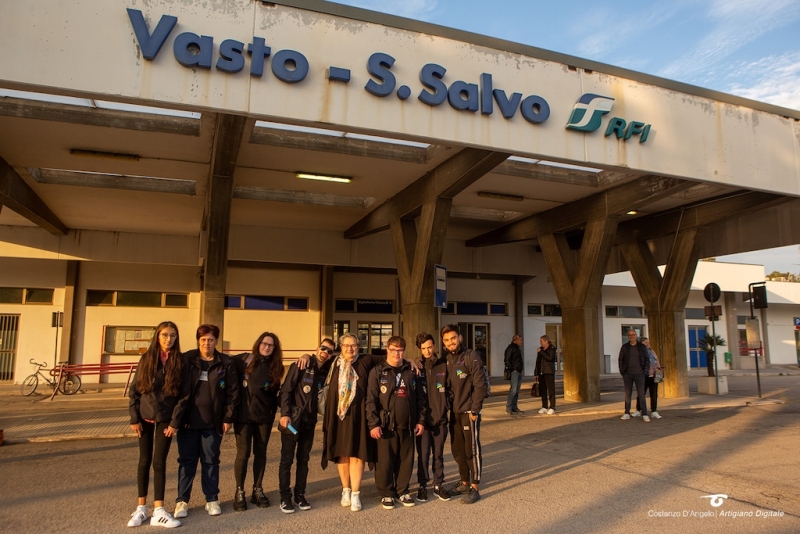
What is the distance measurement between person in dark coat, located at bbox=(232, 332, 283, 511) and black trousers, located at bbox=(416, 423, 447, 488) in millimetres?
1515

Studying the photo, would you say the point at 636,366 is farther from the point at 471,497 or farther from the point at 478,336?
the point at 478,336

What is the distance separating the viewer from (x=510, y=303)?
2528cm

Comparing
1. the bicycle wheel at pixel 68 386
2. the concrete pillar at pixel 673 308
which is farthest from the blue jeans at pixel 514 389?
the bicycle wheel at pixel 68 386

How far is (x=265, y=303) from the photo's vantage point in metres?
21.4

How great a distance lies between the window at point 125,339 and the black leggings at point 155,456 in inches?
631

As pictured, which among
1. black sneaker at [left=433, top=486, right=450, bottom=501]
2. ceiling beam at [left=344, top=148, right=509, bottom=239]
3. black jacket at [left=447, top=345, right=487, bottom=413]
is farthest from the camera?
ceiling beam at [left=344, top=148, right=509, bottom=239]

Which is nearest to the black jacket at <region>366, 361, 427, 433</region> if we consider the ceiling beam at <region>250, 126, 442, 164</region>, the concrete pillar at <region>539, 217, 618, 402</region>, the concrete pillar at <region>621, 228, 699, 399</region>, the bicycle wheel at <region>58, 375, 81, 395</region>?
the ceiling beam at <region>250, 126, 442, 164</region>

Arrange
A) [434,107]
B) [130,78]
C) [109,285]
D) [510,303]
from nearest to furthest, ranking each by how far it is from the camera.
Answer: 1. [130,78]
2. [434,107]
3. [109,285]
4. [510,303]

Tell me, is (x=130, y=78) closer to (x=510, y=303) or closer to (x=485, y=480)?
(x=485, y=480)

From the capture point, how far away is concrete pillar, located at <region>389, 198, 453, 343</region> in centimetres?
1242

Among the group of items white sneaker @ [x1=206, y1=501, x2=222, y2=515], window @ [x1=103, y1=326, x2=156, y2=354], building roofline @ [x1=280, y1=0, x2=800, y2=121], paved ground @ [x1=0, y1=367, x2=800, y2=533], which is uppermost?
building roofline @ [x1=280, y1=0, x2=800, y2=121]

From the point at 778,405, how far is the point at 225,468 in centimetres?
1313

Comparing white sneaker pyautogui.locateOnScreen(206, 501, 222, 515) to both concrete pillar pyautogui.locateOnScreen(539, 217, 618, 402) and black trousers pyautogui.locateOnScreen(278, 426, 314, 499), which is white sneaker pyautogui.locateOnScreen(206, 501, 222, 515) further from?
concrete pillar pyautogui.locateOnScreen(539, 217, 618, 402)

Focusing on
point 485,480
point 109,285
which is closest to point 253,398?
point 485,480
